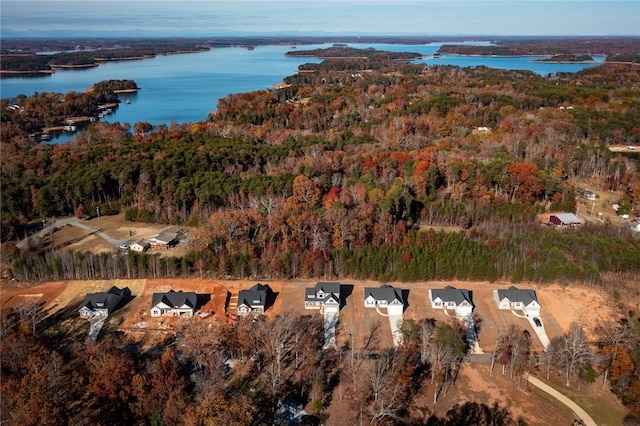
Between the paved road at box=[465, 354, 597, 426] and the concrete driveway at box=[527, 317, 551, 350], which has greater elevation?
the concrete driveway at box=[527, 317, 551, 350]

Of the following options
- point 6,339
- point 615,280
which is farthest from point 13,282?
point 615,280

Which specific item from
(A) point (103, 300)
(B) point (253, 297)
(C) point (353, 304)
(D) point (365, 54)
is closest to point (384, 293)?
(C) point (353, 304)

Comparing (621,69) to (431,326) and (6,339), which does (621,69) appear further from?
(6,339)

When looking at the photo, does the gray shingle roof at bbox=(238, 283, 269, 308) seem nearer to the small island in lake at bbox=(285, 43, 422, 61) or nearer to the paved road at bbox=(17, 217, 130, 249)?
the paved road at bbox=(17, 217, 130, 249)

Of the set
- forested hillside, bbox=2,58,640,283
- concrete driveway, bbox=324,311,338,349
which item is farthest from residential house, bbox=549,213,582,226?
concrete driveway, bbox=324,311,338,349

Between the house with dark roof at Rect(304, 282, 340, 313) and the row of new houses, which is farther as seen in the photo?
the house with dark roof at Rect(304, 282, 340, 313)

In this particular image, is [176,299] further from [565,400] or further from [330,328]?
[565,400]

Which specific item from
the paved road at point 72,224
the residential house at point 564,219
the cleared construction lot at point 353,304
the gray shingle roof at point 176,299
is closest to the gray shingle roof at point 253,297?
the cleared construction lot at point 353,304
